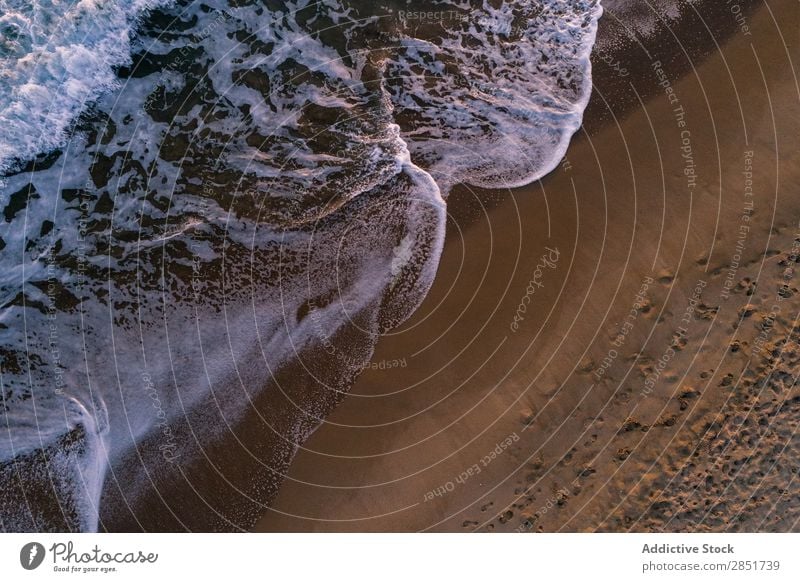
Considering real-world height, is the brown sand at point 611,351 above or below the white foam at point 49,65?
below

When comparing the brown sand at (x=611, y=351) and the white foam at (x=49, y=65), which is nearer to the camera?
the brown sand at (x=611, y=351)

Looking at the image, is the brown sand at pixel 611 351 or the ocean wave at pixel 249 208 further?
the ocean wave at pixel 249 208

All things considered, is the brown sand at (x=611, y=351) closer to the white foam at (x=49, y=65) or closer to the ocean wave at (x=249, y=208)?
the ocean wave at (x=249, y=208)

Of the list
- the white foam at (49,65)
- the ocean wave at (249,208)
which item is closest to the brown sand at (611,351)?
the ocean wave at (249,208)

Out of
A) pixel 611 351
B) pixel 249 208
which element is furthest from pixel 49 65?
pixel 611 351

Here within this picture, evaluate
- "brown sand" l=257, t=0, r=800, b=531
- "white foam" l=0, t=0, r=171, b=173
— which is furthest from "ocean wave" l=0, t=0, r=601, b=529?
"brown sand" l=257, t=0, r=800, b=531

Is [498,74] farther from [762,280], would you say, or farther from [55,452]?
[55,452]

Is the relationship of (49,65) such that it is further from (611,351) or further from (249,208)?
(611,351)
